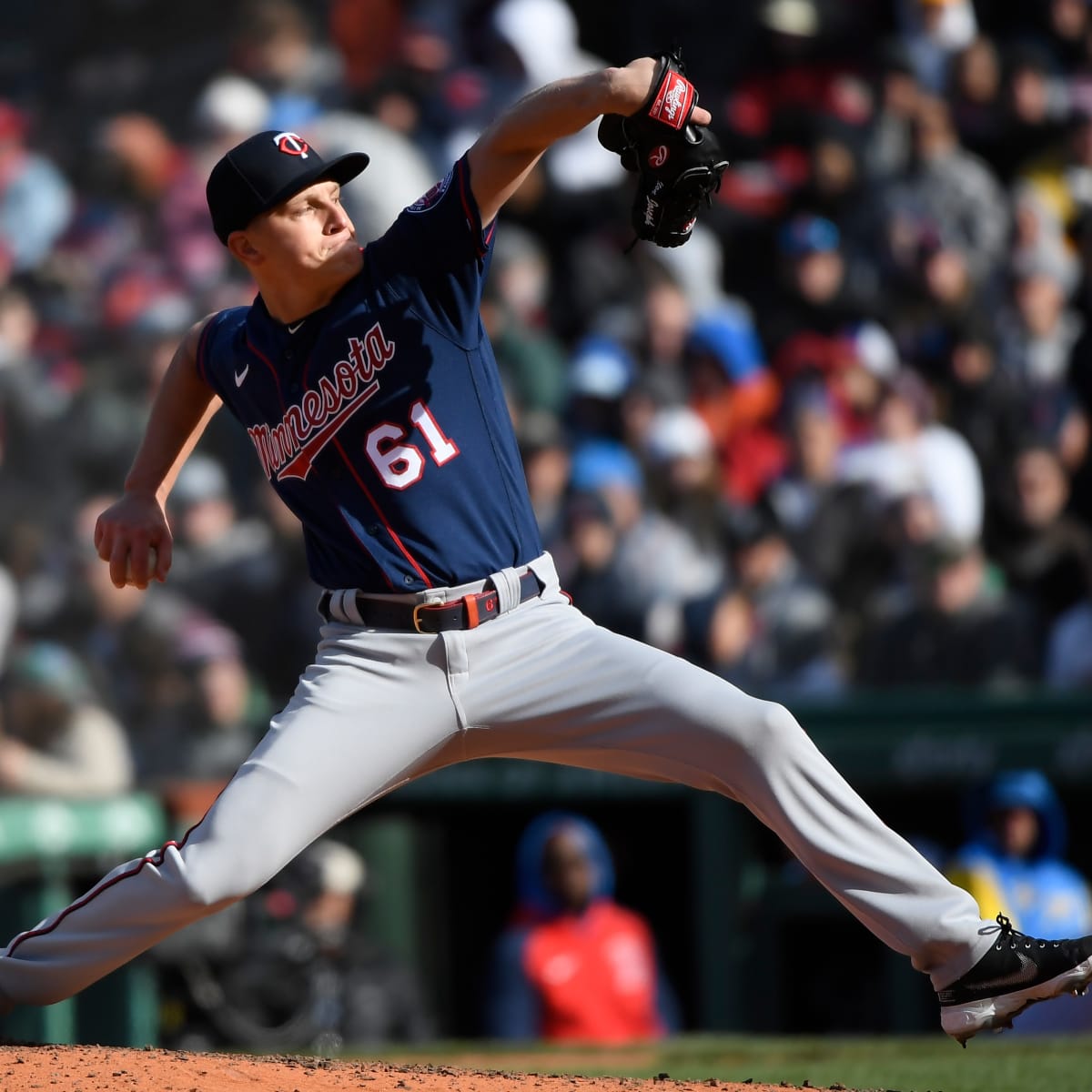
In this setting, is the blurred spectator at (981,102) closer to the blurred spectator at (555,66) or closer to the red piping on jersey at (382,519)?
the blurred spectator at (555,66)

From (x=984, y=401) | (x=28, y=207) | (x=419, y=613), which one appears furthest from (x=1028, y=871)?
(x=28, y=207)

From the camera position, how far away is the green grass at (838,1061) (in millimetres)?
4219

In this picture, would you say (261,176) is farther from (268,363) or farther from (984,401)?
(984,401)

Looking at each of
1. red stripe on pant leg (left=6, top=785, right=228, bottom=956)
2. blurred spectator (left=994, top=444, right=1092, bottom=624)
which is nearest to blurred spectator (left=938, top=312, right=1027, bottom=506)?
blurred spectator (left=994, top=444, right=1092, bottom=624)

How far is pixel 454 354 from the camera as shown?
3.37 meters

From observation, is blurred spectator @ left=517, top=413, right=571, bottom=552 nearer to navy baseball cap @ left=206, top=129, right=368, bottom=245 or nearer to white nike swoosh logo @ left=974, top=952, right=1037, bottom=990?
navy baseball cap @ left=206, top=129, right=368, bottom=245

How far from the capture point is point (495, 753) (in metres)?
3.41

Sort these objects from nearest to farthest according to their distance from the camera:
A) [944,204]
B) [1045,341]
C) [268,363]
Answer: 1. [268,363]
2. [1045,341]
3. [944,204]

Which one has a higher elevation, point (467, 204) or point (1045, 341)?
point (1045, 341)

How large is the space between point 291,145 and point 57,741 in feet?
14.0

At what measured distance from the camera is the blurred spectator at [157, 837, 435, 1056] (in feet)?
20.0

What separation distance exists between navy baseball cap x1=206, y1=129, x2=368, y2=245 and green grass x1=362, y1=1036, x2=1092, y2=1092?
2.00 meters

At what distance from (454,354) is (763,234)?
5705mm

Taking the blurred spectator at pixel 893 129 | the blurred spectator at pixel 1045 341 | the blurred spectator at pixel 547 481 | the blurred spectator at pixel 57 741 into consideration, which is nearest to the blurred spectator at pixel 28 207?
the blurred spectator at pixel 57 741
